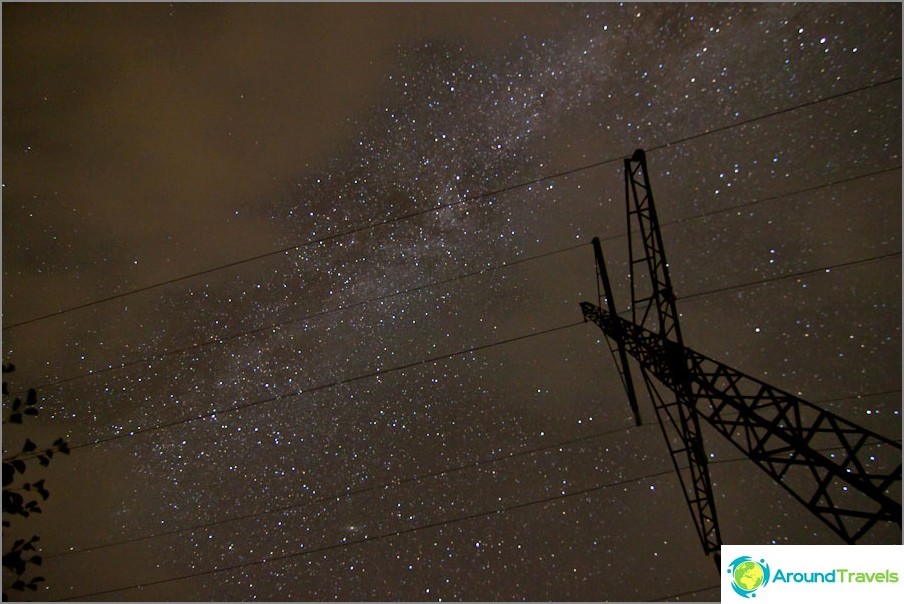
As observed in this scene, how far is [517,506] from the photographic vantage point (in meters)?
11.4

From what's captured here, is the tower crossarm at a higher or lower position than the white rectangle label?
higher

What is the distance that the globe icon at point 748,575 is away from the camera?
15.8 feet

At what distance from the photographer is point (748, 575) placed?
15.9ft

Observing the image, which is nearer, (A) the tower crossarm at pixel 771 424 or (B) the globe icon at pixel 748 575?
(A) the tower crossarm at pixel 771 424

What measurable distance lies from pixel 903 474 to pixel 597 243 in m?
5.08

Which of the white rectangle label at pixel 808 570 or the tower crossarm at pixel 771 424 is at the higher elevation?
the tower crossarm at pixel 771 424

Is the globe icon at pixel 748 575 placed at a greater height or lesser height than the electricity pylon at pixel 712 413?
lesser

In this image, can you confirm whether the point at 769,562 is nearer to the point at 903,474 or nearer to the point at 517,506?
the point at 903,474

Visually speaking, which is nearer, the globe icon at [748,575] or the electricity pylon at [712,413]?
the electricity pylon at [712,413]

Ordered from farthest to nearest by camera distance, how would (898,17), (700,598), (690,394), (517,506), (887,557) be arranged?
(700,598)
(517,506)
(898,17)
(690,394)
(887,557)

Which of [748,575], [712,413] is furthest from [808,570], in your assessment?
[712,413]

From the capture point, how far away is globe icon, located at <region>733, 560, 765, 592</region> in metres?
4.80

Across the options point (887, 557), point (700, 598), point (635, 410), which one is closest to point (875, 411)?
point (700, 598)

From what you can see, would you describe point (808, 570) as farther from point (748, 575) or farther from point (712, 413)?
point (712, 413)
